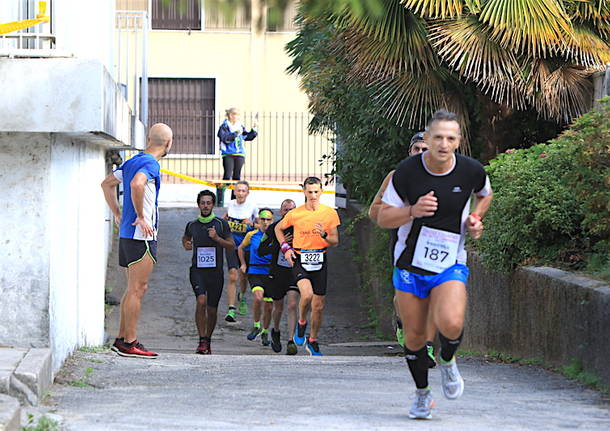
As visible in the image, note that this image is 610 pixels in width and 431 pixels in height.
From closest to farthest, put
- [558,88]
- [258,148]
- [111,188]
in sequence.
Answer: [111,188]
[558,88]
[258,148]

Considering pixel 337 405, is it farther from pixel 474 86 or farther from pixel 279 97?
pixel 279 97

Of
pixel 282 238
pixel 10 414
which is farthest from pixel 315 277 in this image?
pixel 10 414

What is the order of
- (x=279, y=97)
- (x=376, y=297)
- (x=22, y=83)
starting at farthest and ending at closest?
(x=279, y=97)
(x=376, y=297)
(x=22, y=83)

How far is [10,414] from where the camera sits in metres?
5.88

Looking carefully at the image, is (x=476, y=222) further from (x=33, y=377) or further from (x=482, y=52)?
(x=482, y=52)

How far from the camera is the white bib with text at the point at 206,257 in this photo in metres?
12.6

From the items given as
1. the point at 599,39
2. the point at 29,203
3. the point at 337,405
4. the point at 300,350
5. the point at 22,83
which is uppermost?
the point at 599,39

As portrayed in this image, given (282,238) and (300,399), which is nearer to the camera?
(300,399)

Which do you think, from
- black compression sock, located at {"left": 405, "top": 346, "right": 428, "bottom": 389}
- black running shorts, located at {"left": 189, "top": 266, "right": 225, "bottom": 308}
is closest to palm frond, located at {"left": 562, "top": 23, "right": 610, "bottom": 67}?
black running shorts, located at {"left": 189, "top": 266, "right": 225, "bottom": 308}

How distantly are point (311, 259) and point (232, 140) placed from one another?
1032cm

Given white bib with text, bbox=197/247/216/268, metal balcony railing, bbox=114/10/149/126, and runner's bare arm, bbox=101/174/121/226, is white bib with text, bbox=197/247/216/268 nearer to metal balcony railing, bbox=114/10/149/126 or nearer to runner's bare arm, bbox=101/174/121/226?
runner's bare arm, bbox=101/174/121/226

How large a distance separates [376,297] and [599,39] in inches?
223

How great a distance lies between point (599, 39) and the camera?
1325cm

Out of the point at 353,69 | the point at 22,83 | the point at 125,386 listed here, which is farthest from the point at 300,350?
the point at 22,83
